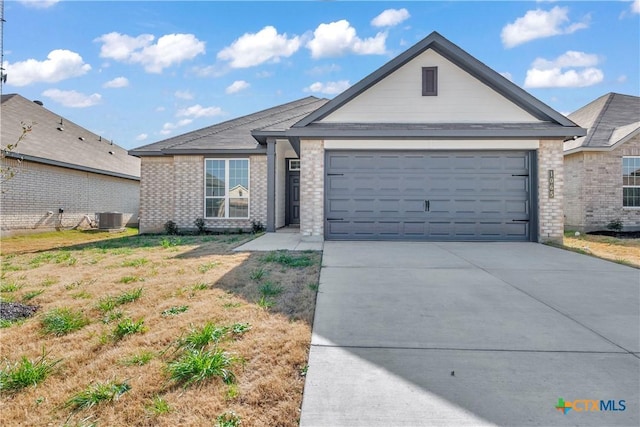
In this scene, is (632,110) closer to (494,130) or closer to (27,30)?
(494,130)

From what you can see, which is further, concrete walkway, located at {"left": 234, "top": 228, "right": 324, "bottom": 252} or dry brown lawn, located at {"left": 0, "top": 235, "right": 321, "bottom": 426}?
concrete walkway, located at {"left": 234, "top": 228, "right": 324, "bottom": 252}

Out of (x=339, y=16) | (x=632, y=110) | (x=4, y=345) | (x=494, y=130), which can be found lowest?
(x=4, y=345)

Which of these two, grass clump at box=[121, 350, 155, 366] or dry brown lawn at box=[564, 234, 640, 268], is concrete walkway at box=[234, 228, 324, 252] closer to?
grass clump at box=[121, 350, 155, 366]

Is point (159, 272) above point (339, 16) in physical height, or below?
below

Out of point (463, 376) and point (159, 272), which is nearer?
point (463, 376)

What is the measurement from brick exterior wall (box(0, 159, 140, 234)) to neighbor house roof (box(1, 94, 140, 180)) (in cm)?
46

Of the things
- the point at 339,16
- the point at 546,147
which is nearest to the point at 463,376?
the point at 546,147

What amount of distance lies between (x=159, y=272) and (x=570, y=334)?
589cm

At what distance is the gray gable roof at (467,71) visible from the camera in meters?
9.46

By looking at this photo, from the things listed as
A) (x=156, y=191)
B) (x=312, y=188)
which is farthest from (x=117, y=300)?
(x=156, y=191)

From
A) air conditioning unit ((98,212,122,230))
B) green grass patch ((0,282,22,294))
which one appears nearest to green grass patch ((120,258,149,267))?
green grass patch ((0,282,22,294))

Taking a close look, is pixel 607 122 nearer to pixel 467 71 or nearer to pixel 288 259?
pixel 467 71

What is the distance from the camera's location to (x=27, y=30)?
9.48m

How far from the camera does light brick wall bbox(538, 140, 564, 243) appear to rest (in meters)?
9.34
